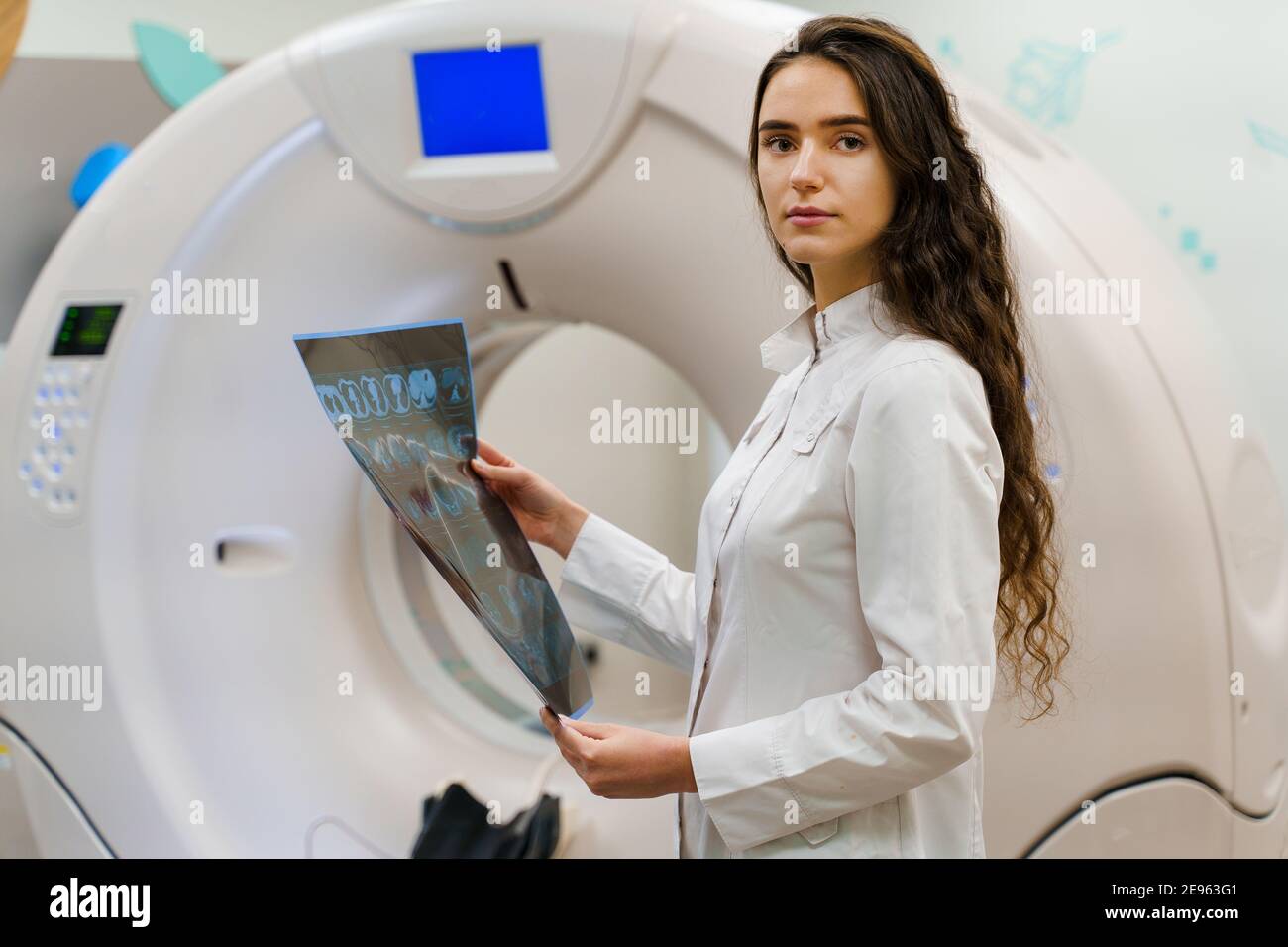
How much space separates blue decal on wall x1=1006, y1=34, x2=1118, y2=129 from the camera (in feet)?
7.40

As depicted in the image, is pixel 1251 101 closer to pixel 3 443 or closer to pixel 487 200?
pixel 487 200

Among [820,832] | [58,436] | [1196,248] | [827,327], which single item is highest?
[1196,248]

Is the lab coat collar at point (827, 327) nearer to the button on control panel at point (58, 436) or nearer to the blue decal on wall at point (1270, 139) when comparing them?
the button on control panel at point (58, 436)

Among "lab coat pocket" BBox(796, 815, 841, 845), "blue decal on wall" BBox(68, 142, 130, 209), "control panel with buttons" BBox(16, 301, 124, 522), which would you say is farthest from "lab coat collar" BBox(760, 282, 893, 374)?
"blue decal on wall" BBox(68, 142, 130, 209)

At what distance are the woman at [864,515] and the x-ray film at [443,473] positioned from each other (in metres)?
0.10

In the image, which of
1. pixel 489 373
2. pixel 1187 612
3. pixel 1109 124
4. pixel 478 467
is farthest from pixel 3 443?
pixel 1109 124

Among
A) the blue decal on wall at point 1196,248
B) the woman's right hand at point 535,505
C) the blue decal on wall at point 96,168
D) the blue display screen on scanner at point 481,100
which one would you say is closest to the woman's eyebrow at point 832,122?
the woman's right hand at point 535,505

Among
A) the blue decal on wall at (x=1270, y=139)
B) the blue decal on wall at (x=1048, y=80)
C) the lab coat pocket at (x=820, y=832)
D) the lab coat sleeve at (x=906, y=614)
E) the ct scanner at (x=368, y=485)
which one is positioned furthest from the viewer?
the blue decal on wall at (x=1048, y=80)

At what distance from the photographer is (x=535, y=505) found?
121 cm

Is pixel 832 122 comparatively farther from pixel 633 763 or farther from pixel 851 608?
pixel 633 763

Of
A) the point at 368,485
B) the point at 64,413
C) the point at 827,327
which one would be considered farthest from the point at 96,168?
the point at 827,327

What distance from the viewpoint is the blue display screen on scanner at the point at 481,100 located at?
168cm

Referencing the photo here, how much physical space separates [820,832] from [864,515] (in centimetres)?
26

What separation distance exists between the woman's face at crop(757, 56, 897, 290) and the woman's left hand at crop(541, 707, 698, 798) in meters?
0.38
